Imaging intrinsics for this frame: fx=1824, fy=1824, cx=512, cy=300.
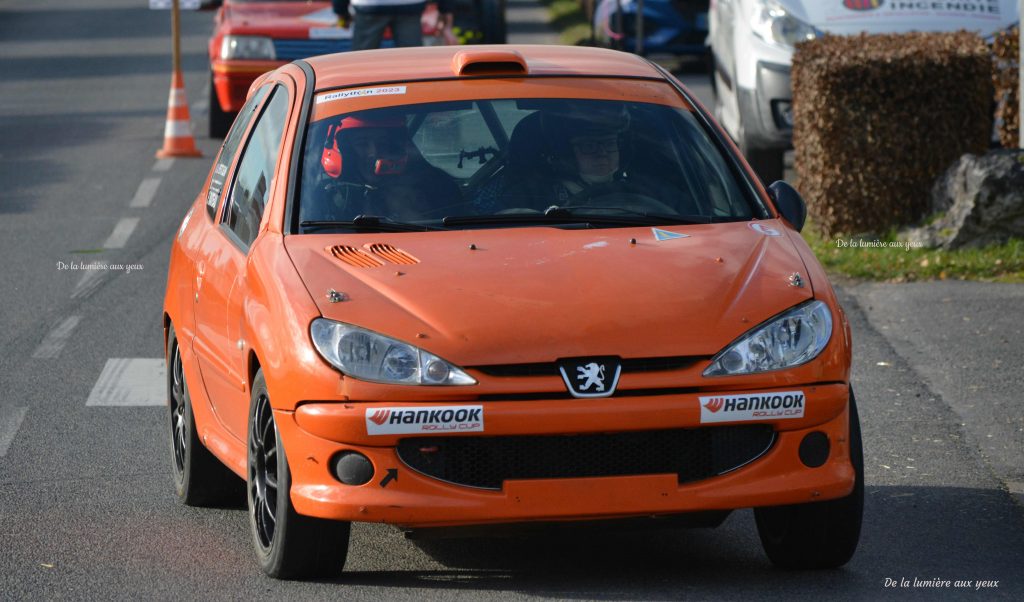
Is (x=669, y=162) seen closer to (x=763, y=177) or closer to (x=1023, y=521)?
(x=1023, y=521)

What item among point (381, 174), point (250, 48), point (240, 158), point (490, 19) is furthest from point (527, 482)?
point (490, 19)

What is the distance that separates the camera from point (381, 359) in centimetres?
492

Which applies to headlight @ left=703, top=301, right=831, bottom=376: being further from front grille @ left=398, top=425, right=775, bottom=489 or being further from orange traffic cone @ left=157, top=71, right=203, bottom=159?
orange traffic cone @ left=157, top=71, right=203, bottom=159

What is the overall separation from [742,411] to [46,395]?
14.6ft

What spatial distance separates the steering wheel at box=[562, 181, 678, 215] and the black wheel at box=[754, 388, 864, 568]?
100 centimetres

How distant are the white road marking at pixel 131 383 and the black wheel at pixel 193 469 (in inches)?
63.2

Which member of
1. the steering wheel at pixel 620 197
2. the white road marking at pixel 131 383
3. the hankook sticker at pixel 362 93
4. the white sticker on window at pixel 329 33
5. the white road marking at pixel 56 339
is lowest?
the white road marking at pixel 56 339

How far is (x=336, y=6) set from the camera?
16.0 m

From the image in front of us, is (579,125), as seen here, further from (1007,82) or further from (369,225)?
(1007,82)

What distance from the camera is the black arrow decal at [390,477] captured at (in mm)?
4926

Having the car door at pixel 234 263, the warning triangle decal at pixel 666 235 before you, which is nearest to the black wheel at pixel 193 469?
the car door at pixel 234 263

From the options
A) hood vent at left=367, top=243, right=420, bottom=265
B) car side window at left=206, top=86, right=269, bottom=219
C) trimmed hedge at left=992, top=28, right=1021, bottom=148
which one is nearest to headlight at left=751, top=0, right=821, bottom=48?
trimmed hedge at left=992, top=28, right=1021, bottom=148

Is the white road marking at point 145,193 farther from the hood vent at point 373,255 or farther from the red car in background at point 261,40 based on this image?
the hood vent at point 373,255

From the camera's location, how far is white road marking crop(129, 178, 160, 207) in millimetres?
14547
